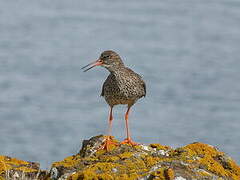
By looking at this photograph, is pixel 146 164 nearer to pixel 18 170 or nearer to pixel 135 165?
pixel 135 165

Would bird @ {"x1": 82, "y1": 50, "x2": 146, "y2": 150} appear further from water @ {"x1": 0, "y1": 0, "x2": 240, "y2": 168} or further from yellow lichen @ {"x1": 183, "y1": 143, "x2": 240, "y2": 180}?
water @ {"x1": 0, "y1": 0, "x2": 240, "y2": 168}

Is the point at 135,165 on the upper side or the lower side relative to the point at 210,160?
lower

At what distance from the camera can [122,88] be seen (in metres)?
12.7

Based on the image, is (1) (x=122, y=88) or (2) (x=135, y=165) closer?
(2) (x=135, y=165)

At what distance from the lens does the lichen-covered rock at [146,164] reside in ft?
31.8

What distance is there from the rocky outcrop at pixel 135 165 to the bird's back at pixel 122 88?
3.82 ft

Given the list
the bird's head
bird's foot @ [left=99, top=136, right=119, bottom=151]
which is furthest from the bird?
bird's foot @ [left=99, top=136, right=119, bottom=151]

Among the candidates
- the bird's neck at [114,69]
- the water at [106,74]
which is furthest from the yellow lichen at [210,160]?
the water at [106,74]

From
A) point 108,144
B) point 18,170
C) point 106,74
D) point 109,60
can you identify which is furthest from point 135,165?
point 106,74

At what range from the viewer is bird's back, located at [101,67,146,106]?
1270 centimetres

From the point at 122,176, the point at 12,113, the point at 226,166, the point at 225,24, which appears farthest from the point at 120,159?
the point at 225,24

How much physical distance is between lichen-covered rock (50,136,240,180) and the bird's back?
3.82 ft

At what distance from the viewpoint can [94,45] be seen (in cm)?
7881

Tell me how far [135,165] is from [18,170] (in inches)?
74.1
